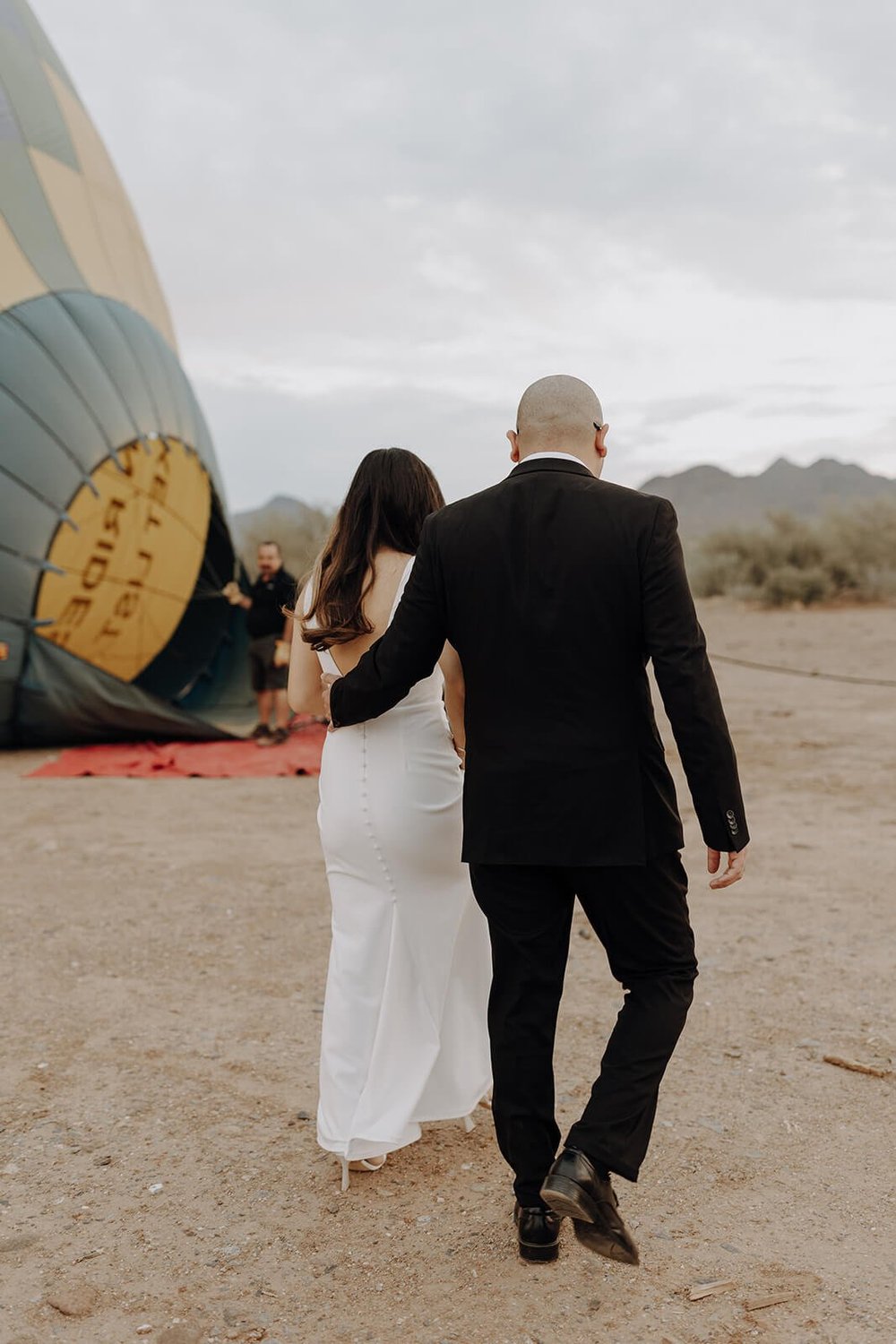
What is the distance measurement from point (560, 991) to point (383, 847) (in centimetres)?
55

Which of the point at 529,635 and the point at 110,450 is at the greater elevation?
the point at 110,450

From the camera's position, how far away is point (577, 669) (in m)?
2.12

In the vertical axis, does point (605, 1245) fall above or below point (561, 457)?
below

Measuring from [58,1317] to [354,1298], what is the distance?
0.52 metres

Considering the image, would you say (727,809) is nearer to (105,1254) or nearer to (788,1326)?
(788,1326)

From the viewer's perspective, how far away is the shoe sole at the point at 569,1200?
2045 millimetres

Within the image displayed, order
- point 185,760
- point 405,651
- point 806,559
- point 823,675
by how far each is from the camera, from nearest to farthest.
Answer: point 405,651 → point 185,760 → point 823,675 → point 806,559

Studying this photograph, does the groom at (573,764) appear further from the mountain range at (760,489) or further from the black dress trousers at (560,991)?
the mountain range at (760,489)

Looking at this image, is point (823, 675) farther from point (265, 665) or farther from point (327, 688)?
point (327, 688)

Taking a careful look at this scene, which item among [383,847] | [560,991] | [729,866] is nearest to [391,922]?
[383,847]

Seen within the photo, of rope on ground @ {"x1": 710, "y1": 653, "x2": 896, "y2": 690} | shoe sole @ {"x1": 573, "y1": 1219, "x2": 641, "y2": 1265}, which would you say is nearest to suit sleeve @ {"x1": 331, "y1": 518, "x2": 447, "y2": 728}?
shoe sole @ {"x1": 573, "y1": 1219, "x2": 641, "y2": 1265}

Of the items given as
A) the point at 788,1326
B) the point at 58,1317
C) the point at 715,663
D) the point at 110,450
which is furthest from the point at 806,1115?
the point at 715,663

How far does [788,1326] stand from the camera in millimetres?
2035

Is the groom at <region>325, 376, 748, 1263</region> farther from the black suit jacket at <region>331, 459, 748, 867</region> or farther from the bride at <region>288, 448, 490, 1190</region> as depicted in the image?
the bride at <region>288, 448, 490, 1190</region>
